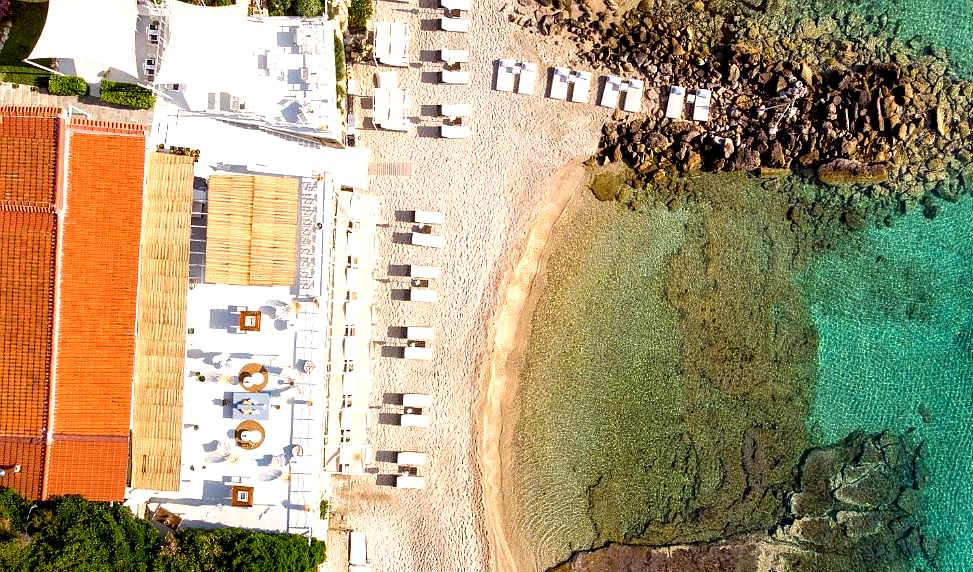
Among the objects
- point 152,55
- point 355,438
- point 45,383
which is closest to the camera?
point 45,383

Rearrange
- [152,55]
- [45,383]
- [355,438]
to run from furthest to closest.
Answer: [355,438] < [152,55] < [45,383]

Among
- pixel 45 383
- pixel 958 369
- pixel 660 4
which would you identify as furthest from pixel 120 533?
pixel 958 369

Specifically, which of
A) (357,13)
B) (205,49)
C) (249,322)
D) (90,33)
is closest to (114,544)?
(249,322)

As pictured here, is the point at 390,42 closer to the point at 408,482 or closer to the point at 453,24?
the point at 453,24

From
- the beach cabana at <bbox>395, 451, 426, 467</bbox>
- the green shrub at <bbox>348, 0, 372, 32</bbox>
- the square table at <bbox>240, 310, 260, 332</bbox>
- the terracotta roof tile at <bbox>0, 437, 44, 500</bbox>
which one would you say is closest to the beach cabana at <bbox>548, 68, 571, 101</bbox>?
the green shrub at <bbox>348, 0, 372, 32</bbox>

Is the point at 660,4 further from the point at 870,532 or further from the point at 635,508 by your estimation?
the point at 870,532

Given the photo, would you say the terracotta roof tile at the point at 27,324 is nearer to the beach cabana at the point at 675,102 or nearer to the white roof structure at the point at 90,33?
the white roof structure at the point at 90,33
